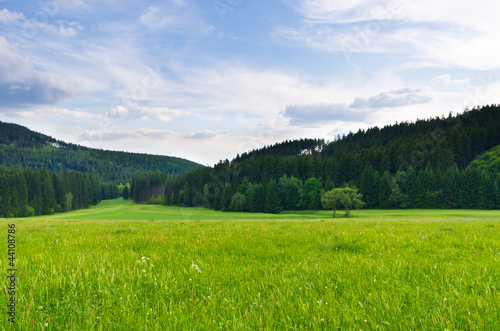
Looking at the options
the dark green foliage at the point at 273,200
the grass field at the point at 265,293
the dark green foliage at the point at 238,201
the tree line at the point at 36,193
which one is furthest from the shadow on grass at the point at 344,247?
the tree line at the point at 36,193

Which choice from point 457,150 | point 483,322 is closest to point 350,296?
point 483,322

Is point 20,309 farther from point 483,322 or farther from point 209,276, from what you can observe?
point 483,322

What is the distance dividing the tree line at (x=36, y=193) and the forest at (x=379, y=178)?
58.7m

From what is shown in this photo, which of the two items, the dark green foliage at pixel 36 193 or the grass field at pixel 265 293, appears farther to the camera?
the dark green foliage at pixel 36 193

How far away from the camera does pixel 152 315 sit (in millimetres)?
3664

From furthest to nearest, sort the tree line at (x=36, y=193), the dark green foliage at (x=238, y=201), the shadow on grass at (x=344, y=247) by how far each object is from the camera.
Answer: the dark green foliage at (x=238, y=201) < the tree line at (x=36, y=193) < the shadow on grass at (x=344, y=247)

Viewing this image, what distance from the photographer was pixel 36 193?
132000 mm

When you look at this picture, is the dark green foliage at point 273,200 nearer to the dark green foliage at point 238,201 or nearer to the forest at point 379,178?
the forest at point 379,178

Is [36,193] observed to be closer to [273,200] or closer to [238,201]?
[238,201]

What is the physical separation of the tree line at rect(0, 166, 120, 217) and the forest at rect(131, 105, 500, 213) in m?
58.7

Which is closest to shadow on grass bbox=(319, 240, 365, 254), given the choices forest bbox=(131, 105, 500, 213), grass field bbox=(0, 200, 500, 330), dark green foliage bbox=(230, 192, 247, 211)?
grass field bbox=(0, 200, 500, 330)

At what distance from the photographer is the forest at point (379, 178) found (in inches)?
4149

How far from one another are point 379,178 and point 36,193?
557 ft

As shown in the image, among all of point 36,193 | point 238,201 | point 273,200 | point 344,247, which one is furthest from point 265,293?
point 36,193
